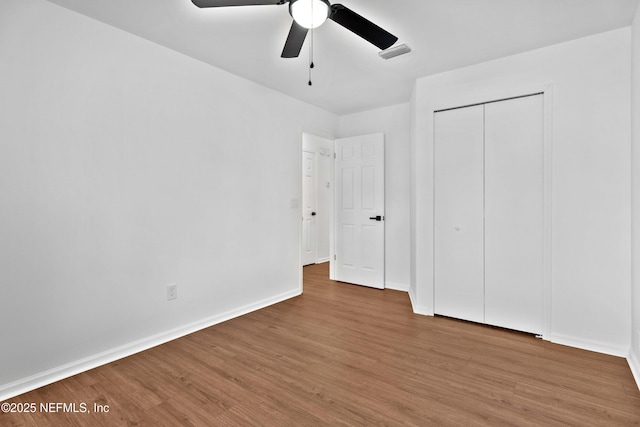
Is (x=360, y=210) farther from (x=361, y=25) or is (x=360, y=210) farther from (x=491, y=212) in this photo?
(x=361, y=25)

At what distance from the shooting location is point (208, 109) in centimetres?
309

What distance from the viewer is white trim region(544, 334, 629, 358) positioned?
8.07 ft

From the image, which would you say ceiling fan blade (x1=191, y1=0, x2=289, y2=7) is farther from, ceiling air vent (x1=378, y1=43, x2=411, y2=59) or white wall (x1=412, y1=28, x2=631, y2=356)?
white wall (x1=412, y1=28, x2=631, y2=356)

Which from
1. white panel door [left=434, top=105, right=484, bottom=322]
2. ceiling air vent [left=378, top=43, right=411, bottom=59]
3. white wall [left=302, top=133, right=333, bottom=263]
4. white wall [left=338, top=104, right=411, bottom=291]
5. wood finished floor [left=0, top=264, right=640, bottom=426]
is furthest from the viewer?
white wall [left=302, top=133, right=333, bottom=263]

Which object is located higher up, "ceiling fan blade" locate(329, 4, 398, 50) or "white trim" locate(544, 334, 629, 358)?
"ceiling fan blade" locate(329, 4, 398, 50)

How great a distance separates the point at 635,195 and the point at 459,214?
1261mm

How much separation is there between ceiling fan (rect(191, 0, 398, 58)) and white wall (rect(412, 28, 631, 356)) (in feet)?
5.51

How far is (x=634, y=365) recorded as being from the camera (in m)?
2.21

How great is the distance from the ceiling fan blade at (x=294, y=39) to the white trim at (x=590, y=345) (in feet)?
10.0

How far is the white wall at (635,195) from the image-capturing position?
2219 millimetres

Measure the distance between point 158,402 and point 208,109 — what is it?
95.3 inches

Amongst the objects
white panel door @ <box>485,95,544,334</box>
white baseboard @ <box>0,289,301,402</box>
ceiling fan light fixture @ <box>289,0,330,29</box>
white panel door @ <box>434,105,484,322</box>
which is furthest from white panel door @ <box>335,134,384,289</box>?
ceiling fan light fixture @ <box>289,0,330,29</box>

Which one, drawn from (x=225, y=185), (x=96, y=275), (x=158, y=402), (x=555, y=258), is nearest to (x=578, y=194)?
(x=555, y=258)

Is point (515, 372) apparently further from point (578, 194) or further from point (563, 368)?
point (578, 194)
